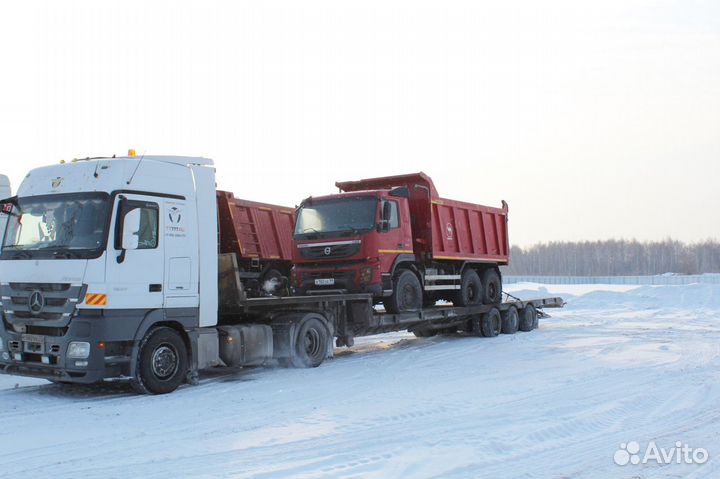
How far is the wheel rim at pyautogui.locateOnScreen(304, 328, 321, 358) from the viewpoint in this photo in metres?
13.0

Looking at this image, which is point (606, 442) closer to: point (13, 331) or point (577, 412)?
point (577, 412)

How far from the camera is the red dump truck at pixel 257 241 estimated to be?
1638 centimetres

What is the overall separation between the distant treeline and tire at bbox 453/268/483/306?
3813 inches

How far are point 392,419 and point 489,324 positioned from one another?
10764 millimetres

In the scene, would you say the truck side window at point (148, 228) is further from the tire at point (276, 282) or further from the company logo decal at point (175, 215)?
the tire at point (276, 282)

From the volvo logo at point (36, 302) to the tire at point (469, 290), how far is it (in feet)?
34.4

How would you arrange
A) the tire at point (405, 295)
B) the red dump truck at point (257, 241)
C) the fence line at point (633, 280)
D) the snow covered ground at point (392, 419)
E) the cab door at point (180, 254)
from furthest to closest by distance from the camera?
the fence line at point (633, 280)
the red dump truck at point (257, 241)
the tire at point (405, 295)
the cab door at point (180, 254)
the snow covered ground at point (392, 419)

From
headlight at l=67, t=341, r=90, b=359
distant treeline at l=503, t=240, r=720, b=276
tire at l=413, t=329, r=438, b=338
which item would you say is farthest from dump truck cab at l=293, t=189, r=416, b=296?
distant treeline at l=503, t=240, r=720, b=276

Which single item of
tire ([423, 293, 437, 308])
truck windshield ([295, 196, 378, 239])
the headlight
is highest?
truck windshield ([295, 196, 378, 239])

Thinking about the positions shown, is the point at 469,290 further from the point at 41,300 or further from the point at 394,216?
the point at 41,300

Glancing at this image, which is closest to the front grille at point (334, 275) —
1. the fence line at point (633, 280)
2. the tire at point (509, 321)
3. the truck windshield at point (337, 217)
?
the truck windshield at point (337, 217)

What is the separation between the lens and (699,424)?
7586 millimetres

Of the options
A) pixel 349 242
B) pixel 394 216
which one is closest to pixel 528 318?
pixel 394 216

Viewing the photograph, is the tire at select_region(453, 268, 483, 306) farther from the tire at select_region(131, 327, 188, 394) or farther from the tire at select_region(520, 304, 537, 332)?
the tire at select_region(131, 327, 188, 394)
